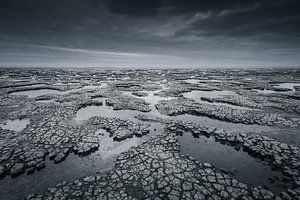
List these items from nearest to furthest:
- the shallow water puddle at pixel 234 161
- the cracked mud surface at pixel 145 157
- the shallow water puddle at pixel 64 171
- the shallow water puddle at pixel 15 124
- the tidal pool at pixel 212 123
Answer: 1. the cracked mud surface at pixel 145 157
2. the shallow water puddle at pixel 64 171
3. the shallow water puddle at pixel 234 161
4. the tidal pool at pixel 212 123
5. the shallow water puddle at pixel 15 124

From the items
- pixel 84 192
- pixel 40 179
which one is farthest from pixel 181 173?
pixel 40 179

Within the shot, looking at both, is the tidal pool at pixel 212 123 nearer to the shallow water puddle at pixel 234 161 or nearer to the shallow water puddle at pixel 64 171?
the shallow water puddle at pixel 234 161

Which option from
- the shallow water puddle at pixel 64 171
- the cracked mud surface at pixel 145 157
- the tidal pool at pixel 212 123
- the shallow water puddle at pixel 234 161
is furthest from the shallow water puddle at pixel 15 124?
the shallow water puddle at pixel 234 161

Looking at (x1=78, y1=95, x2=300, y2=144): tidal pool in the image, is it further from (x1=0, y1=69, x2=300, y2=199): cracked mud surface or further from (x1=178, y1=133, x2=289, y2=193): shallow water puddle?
(x1=178, y1=133, x2=289, y2=193): shallow water puddle

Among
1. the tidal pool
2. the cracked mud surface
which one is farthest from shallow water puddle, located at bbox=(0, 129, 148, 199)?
the tidal pool

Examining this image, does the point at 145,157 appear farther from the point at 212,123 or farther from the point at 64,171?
the point at 212,123

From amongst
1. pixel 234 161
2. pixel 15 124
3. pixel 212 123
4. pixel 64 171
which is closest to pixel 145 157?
pixel 64 171
